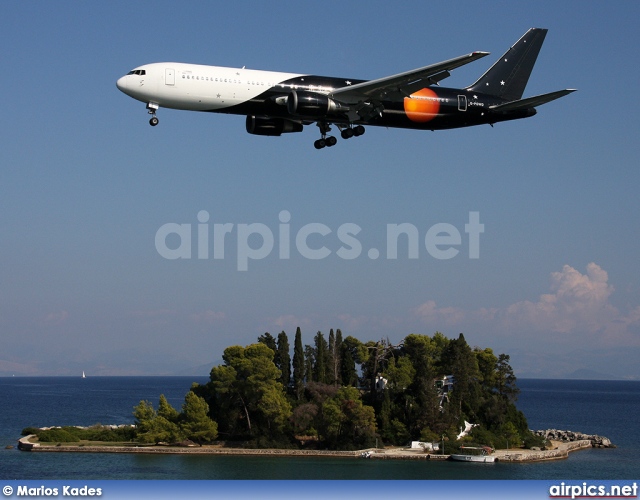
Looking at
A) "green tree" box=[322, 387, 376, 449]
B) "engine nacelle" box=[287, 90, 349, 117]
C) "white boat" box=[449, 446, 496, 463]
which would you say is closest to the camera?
"engine nacelle" box=[287, 90, 349, 117]

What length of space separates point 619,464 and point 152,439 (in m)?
65.4

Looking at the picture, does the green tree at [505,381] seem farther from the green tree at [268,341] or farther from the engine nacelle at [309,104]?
the engine nacelle at [309,104]

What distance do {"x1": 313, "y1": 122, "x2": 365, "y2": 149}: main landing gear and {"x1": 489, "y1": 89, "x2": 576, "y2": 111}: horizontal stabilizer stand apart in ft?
32.5

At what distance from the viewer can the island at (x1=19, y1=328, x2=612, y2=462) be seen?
10869cm

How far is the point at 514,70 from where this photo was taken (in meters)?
67.8

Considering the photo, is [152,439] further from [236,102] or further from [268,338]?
[236,102]

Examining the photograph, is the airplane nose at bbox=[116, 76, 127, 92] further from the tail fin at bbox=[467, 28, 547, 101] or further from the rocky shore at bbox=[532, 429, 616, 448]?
the rocky shore at bbox=[532, 429, 616, 448]

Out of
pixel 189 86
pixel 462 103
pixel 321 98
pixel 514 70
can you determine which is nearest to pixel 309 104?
pixel 321 98

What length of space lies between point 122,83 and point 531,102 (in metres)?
26.2

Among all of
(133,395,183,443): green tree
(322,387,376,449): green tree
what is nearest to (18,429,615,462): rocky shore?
(133,395,183,443): green tree

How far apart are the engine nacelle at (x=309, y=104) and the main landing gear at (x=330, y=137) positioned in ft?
13.0

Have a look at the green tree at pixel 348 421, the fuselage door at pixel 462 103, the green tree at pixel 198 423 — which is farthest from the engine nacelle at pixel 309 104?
the green tree at pixel 198 423

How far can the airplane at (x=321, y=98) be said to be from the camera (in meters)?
51.7

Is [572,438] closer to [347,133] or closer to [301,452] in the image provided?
[301,452]
